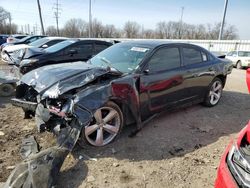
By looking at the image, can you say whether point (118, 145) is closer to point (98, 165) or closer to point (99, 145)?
point (99, 145)

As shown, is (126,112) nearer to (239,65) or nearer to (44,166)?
(44,166)

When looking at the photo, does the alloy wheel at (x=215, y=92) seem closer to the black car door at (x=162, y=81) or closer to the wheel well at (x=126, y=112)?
the black car door at (x=162, y=81)

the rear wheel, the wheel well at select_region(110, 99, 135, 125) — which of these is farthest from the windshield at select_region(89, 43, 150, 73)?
the rear wheel

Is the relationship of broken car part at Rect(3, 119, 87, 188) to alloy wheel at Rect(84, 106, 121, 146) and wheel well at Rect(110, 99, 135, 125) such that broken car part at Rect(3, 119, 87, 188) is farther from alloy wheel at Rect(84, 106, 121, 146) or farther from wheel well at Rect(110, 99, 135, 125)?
wheel well at Rect(110, 99, 135, 125)

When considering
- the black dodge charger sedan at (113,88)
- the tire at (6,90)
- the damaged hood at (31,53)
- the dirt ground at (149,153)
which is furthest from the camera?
the damaged hood at (31,53)

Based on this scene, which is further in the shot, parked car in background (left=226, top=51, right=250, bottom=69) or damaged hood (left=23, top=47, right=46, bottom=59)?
parked car in background (left=226, top=51, right=250, bottom=69)

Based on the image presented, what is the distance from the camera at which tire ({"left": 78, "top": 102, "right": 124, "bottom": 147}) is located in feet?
12.3

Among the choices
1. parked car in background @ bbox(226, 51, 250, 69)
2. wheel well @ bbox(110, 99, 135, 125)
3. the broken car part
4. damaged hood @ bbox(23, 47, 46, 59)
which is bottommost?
parked car in background @ bbox(226, 51, 250, 69)

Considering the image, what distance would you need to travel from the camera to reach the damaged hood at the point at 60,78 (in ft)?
12.1

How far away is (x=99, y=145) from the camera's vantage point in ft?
12.8

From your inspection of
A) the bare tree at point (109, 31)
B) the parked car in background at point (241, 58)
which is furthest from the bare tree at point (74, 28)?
the parked car in background at point (241, 58)

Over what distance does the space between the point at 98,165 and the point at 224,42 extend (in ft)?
85.5

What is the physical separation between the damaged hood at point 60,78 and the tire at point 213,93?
3.00 metres

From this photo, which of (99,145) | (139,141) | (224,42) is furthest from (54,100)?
(224,42)
